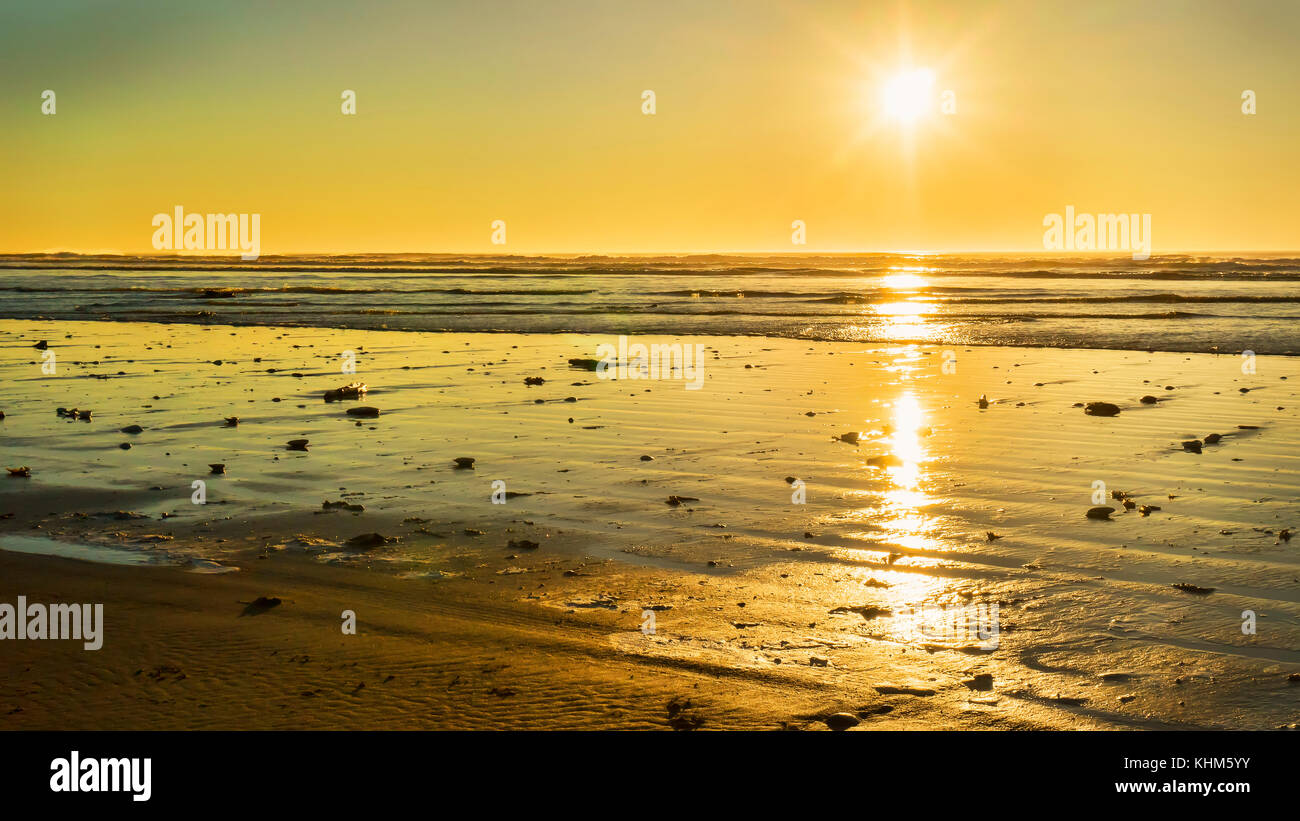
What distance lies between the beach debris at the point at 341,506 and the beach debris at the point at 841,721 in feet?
19.3

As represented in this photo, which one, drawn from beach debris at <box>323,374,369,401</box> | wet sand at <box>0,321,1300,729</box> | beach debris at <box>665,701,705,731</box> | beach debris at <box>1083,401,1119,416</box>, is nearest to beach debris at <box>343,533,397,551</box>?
wet sand at <box>0,321,1300,729</box>

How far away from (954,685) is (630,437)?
8538 mm

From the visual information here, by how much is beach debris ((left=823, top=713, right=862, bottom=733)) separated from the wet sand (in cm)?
10

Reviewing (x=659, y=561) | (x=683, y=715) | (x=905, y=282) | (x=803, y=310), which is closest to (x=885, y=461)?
(x=659, y=561)

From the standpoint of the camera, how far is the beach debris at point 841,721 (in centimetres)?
536

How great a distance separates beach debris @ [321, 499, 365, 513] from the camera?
9945 mm

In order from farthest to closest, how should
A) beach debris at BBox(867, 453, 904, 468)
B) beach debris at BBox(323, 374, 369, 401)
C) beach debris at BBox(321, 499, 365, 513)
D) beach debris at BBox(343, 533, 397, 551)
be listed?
beach debris at BBox(323, 374, 369, 401) < beach debris at BBox(867, 453, 904, 468) < beach debris at BBox(321, 499, 365, 513) < beach debris at BBox(343, 533, 397, 551)

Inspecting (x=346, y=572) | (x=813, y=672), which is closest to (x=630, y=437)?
(x=346, y=572)

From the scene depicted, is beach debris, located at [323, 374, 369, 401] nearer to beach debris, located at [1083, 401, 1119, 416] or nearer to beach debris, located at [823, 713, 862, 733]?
beach debris, located at [1083, 401, 1119, 416]

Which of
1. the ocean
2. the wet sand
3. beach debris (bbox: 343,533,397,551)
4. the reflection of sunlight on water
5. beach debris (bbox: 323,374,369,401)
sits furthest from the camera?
the reflection of sunlight on water

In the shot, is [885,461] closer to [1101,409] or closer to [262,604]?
[1101,409]

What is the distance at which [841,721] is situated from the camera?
17.8 ft

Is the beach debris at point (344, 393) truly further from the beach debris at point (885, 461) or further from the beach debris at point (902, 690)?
the beach debris at point (902, 690)

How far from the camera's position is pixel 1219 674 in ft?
19.9
